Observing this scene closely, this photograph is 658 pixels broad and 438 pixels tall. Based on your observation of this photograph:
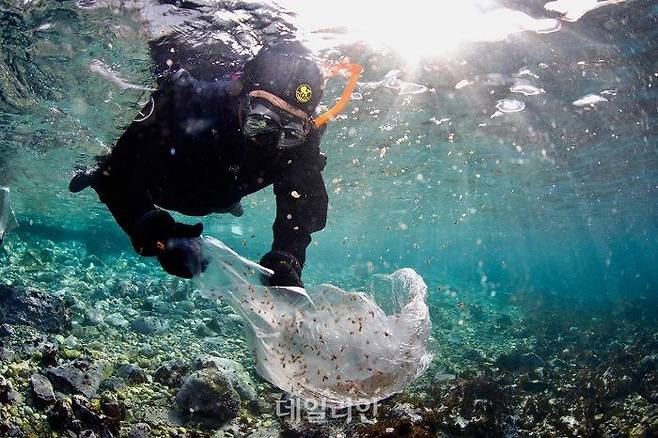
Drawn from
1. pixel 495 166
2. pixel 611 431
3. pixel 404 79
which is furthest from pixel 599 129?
pixel 611 431

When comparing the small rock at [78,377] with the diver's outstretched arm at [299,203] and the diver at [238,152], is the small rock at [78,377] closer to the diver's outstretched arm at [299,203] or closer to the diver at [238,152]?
the diver at [238,152]

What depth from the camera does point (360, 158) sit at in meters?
21.1

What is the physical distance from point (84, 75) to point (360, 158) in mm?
13082

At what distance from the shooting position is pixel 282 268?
2.98 metres

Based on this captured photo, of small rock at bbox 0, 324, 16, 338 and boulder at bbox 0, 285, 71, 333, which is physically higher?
small rock at bbox 0, 324, 16, 338

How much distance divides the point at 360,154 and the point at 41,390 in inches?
669

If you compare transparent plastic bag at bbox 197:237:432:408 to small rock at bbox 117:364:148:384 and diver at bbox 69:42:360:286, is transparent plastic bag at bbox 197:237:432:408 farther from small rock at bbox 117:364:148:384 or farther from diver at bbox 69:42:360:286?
small rock at bbox 117:364:148:384

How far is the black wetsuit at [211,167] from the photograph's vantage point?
3.48 m

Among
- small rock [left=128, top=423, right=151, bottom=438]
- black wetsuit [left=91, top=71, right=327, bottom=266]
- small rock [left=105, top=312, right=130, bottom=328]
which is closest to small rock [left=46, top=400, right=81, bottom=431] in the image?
small rock [left=128, top=423, right=151, bottom=438]

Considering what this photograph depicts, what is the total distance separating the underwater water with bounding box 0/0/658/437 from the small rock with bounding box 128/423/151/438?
31 millimetres

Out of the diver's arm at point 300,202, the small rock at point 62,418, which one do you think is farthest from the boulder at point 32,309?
the diver's arm at point 300,202

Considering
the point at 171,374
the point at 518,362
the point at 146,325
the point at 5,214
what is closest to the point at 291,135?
the point at 171,374

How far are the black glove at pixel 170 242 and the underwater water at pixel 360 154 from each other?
0.80 metres

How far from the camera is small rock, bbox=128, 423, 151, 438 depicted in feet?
16.9
